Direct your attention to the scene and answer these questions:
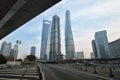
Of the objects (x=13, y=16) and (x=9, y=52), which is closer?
(x=13, y=16)

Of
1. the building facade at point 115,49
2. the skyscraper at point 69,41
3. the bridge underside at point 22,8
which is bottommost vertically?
the bridge underside at point 22,8

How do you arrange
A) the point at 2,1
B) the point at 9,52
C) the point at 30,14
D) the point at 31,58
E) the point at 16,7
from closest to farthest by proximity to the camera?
the point at 2,1, the point at 16,7, the point at 30,14, the point at 31,58, the point at 9,52

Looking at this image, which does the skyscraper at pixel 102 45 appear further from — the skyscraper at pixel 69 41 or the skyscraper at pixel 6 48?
the skyscraper at pixel 6 48

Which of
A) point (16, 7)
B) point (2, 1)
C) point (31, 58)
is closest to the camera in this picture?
point (2, 1)

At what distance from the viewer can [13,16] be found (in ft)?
28.7

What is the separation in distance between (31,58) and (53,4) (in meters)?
95.6

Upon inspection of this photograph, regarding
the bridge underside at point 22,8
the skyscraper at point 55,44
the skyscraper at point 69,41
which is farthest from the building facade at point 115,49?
the bridge underside at point 22,8

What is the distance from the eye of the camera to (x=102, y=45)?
497ft

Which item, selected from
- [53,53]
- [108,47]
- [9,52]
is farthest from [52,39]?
[108,47]

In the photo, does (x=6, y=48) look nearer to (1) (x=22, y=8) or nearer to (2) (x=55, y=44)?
(2) (x=55, y=44)

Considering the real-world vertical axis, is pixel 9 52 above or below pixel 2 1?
above

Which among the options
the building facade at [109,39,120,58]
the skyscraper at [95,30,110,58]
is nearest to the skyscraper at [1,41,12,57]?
the skyscraper at [95,30,110,58]

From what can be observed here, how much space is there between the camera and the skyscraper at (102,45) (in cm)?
14759

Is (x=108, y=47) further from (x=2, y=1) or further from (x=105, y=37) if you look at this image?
(x=2, y=1)
